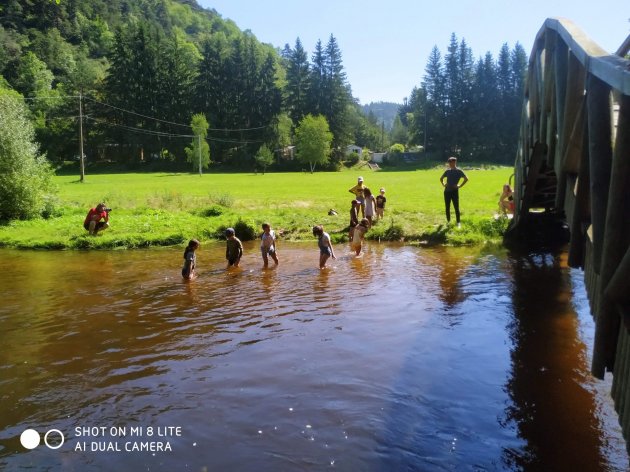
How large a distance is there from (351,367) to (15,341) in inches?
245

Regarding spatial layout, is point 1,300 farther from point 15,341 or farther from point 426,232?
point 426,232

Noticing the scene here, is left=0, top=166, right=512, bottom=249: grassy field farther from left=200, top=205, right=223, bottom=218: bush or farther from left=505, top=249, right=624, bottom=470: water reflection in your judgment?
left=505, top=249, right=624, bottom=470: water reflection

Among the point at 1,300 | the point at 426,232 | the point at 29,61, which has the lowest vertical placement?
the point at 1,300

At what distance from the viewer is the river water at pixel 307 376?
231 inches

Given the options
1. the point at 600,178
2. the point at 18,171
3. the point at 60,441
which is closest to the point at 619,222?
the point at 600,178

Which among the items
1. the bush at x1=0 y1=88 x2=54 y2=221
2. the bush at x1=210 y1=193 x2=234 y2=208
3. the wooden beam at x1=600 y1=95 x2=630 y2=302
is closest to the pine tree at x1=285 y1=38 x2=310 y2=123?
the bush at x1=210 y1=193 x2=234 y2=208

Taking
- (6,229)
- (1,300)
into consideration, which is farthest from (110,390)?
(6,229)

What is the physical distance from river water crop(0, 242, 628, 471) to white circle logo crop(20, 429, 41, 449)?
6 centimetres

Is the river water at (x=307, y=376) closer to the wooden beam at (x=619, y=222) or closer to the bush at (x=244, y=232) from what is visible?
the wooden beam at (x=619, y=222)

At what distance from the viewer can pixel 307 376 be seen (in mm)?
7711

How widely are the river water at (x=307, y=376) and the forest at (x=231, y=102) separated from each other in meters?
76.5

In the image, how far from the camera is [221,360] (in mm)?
8430

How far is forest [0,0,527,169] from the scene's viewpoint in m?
91.1

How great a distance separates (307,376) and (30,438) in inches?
141
